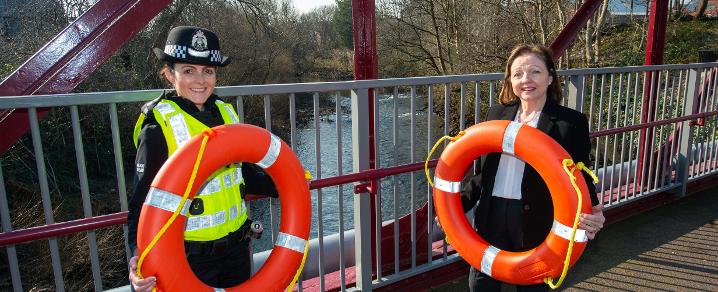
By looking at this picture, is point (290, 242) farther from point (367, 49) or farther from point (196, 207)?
point (367, 49)

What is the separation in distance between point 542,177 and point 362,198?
3.35 feet

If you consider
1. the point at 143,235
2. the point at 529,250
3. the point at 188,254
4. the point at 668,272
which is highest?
the point at 143,235

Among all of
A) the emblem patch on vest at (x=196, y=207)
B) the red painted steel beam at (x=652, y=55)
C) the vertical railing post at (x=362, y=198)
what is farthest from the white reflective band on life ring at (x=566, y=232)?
the red painted steel beam at (x=652, y=55)

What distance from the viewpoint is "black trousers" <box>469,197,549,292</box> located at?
198 cm

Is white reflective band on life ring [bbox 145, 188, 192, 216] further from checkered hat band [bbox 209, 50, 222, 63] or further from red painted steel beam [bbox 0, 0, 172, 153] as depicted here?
red painted steel beam [bbox 0, 0, 172, 153]

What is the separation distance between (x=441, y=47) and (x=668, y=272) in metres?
14.2

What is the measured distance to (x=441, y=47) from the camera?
663 inches

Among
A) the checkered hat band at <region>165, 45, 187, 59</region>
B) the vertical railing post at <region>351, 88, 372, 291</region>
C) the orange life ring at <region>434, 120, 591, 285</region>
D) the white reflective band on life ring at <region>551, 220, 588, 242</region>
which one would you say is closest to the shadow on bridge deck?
the vertical railing post at <region>351, 88, 372, 291</region>

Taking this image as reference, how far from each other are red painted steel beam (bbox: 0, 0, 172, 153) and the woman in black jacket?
151 centimetres

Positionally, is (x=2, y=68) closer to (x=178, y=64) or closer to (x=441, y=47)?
(x=178, y=64)

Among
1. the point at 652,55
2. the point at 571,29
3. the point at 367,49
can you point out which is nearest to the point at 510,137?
the point at 367,49

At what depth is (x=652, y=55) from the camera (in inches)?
174

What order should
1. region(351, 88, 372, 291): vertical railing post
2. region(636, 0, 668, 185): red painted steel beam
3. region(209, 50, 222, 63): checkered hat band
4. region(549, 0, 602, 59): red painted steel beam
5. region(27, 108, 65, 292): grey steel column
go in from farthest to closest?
region(636, 0, 668, 185): red painted steel beam < region(549, 0, 602, 59): red painted steel beam < region(351, 88, 372, 291): vertical railing post < region(27, 108, 65, 292): grey steel column < region(209, 50, 222, 63): checkered hat band

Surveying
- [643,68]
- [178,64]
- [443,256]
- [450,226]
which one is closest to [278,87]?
[178,64]
